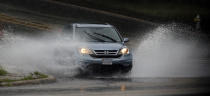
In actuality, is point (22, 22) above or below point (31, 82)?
above

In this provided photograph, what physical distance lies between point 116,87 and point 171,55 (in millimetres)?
9484

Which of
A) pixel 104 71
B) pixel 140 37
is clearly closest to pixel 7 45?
pixel 104 71

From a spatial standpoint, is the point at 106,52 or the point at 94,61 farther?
the point at 106,52

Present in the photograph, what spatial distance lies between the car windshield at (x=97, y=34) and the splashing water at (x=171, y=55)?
1216mm

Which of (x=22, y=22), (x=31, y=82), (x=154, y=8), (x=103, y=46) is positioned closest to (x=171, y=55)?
(x=103, y=46)

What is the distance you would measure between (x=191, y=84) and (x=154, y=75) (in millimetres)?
2901

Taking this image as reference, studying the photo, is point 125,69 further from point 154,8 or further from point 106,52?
point 154,8

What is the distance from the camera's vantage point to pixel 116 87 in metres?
13.1

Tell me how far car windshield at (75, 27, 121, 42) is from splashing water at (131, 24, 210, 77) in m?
1.22

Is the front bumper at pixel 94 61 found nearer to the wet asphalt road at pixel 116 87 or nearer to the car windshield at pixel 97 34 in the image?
the wet asphalt road at pixel 116 87

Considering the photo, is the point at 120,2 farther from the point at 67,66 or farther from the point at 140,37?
the point at 67,66

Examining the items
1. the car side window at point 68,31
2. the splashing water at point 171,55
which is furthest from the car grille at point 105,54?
the car side window at point 68,31

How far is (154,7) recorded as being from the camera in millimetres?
34406

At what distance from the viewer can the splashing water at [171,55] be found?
17.5m
